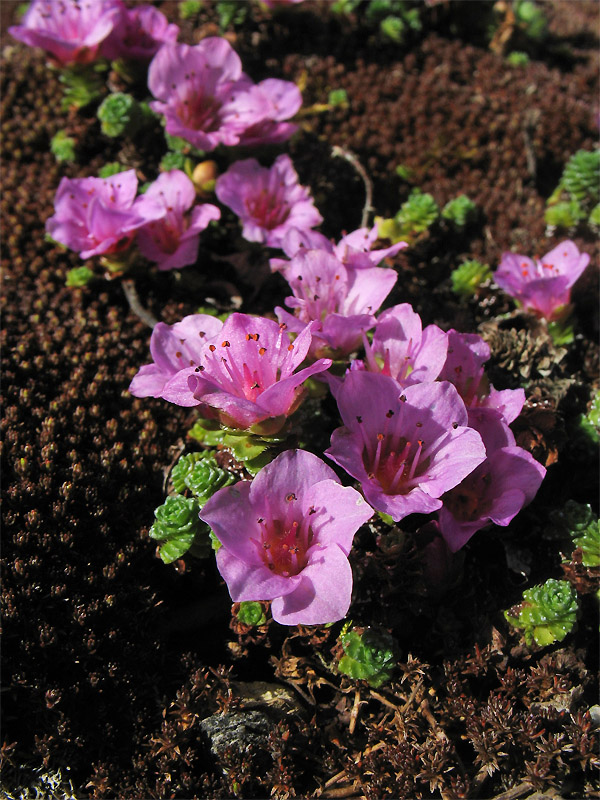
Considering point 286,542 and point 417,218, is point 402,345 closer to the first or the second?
point 286,542

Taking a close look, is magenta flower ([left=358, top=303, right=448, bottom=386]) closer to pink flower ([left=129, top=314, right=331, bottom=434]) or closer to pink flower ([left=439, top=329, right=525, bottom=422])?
pink flower ([left=439, top=329, right=525, bottom=422])

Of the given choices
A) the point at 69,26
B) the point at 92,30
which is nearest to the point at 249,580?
the point at 92,30

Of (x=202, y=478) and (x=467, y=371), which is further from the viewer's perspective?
(x=467, y=371)

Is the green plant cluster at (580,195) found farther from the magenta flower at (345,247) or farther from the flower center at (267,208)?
the flower center at (267,208)

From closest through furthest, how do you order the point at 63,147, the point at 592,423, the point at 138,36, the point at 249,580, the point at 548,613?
the point at 249,580
the point at 548,613
the point at 592,423
the point at 63,147
the point at 138,36

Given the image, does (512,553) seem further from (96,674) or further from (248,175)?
(248,175)

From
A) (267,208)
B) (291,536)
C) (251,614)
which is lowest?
(251,614)

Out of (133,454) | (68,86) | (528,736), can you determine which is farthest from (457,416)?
(68,86)
